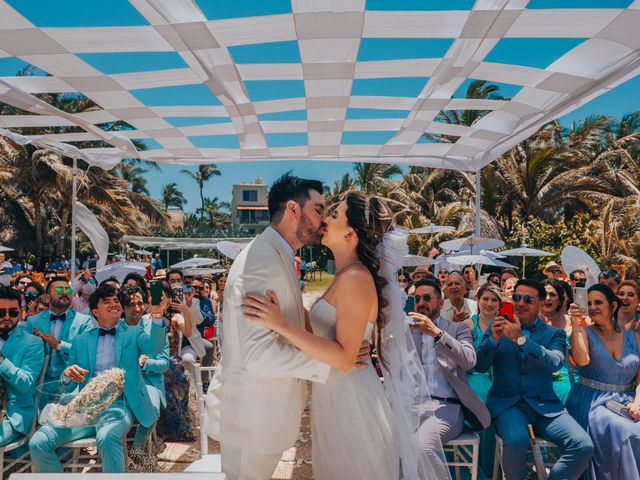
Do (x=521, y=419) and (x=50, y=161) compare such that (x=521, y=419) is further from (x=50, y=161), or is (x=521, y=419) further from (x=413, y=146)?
(x=50, y=161)

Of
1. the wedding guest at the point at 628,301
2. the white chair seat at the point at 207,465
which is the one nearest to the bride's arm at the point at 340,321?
the white chair seat at the point at 207,465

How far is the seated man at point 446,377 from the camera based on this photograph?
3455 millimetres

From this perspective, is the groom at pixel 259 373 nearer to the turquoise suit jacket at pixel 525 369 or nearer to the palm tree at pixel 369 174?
the turquoise suit jacket at pixel 525 369

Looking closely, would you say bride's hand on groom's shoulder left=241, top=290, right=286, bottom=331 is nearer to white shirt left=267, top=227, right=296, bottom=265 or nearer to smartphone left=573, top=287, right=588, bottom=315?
white shirt left=267, top=227, right=296, bottom=265

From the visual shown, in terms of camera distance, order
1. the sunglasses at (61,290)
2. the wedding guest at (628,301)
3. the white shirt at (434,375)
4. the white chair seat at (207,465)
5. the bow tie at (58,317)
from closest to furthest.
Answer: the white chair seat at (207,465) < the white shirt at (434,375) < the bow tie at (58,317) < the sunglasses at (61,290) < the wedding guest at (628,301)

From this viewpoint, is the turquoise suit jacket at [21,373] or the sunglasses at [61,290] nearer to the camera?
the turquoise suit jacket at [21,373]

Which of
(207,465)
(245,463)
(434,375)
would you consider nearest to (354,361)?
(245,463)

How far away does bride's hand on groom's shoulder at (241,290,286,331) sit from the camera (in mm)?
2236

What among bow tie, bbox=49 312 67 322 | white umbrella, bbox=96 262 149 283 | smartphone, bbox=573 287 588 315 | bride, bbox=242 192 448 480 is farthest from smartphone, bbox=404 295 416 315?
white umbrella, bbox=96 262 149 283

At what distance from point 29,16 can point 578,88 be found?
4168 millimetres

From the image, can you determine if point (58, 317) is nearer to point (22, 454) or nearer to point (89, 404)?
point (22, 454)

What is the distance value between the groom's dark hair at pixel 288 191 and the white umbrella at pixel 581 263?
4417mm

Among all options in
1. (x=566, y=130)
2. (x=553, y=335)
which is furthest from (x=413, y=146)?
(x=566, y=130)

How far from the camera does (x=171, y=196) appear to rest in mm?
74938
